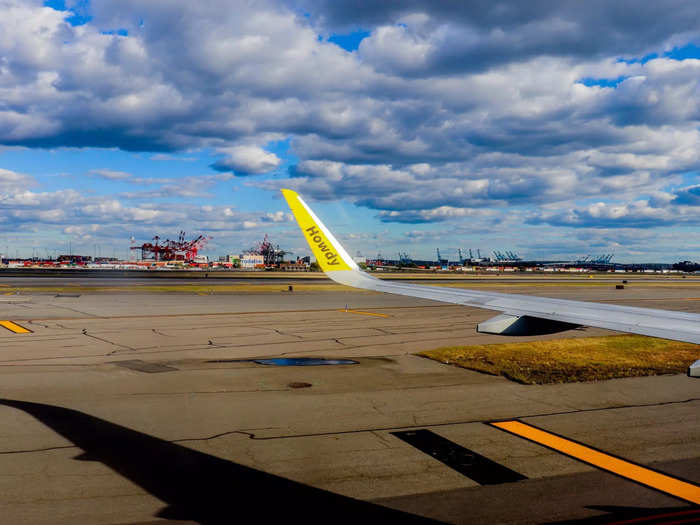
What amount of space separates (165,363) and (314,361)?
414 cm

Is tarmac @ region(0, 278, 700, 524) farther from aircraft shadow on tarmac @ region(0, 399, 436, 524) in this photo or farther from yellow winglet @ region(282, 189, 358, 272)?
yellow winglet @ region(282, 189, 358, 272)

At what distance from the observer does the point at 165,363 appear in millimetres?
15336

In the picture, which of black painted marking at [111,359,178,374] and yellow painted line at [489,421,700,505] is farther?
black painted marking at [111,359,178,374]

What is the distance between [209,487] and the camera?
22.7ft

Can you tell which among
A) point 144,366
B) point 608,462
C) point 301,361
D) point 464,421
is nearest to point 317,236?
point 464,421

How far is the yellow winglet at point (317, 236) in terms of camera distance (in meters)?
9.92

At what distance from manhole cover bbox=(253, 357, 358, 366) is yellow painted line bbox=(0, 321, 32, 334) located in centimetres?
1110

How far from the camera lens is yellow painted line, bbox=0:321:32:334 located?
21312 mm

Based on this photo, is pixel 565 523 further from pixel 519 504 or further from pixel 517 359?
pixel 517 359

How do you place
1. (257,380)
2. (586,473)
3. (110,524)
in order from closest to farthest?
(110,524)
(586,473)
(257,380)

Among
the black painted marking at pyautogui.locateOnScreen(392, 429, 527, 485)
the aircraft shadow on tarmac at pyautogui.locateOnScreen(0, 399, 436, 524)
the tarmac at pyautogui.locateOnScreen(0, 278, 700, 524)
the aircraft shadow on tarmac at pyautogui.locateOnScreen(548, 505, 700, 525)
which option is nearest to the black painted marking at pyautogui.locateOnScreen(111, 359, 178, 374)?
the tarmac at pyautogui.locateOnScreen(0, 278, 700, 524)

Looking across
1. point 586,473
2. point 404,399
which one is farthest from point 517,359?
point 586,473

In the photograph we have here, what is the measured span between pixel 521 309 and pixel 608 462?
2497 mm

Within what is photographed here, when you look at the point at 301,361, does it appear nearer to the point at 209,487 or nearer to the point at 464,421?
the point at 464,421
